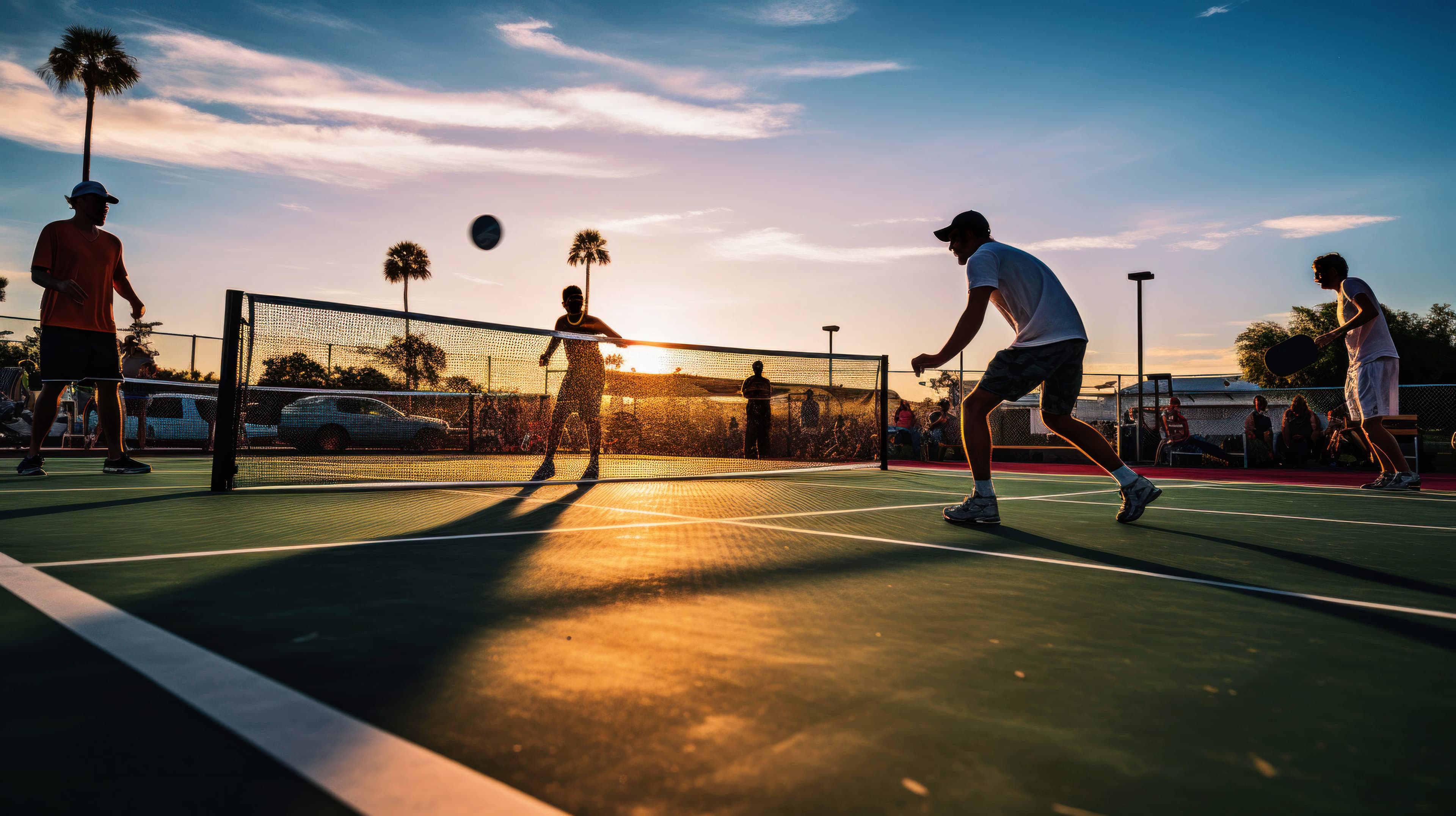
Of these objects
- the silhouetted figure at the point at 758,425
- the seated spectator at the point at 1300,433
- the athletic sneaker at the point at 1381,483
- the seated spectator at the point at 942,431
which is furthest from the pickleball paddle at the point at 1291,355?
the seated spectator at the point at 942,431

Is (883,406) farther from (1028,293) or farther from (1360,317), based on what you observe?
(1028,293)

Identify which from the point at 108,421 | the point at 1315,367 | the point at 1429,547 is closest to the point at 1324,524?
the point at 1429,547

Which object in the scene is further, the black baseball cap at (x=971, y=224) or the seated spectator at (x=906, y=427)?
the seated spectator at (x=906, y=427)

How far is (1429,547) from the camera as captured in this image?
4.10 meters

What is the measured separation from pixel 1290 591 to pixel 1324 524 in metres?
2.80

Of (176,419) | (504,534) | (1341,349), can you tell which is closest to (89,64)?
(176,419)

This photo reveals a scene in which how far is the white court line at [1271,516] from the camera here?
5047 millimetres

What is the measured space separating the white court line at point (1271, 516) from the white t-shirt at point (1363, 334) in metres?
3.23

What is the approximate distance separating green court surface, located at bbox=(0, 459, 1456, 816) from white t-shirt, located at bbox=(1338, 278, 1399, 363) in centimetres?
470

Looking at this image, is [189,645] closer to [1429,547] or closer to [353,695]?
[353,695]

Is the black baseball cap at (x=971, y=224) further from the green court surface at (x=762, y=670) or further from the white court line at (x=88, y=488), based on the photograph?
the white court line at (x=88, y=488)

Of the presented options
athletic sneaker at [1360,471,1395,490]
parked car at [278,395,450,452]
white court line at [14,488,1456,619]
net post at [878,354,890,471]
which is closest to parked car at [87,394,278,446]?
parked car at [278,395,450,452]

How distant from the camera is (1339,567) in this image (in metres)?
3.47

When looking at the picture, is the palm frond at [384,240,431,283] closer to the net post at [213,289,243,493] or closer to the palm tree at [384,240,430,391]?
the palm tree at [384,240,430,391]
